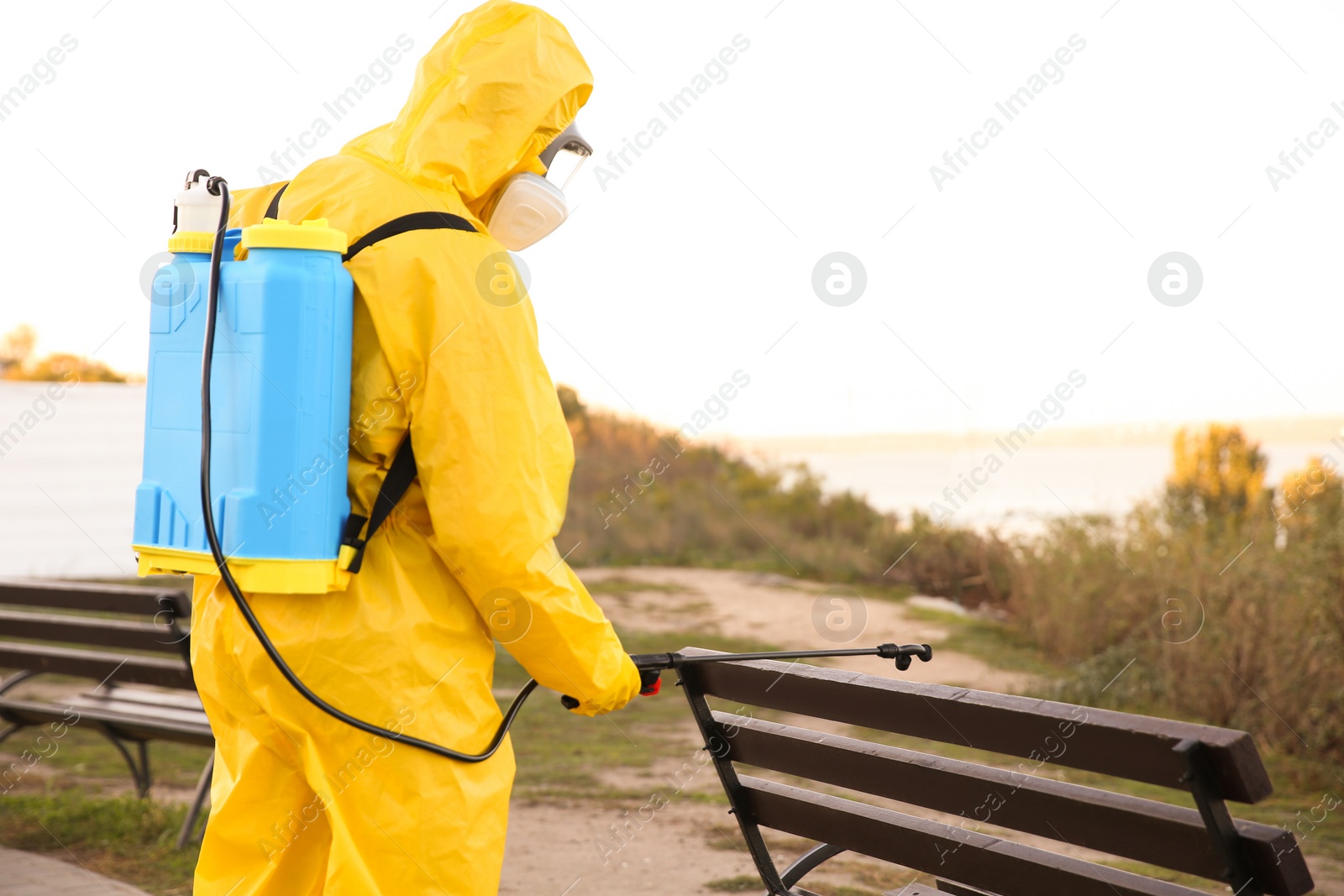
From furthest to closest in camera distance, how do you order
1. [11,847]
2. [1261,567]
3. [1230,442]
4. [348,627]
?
[1230,442] < [1261,567] < [11,847] < [348,627]

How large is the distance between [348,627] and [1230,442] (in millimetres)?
10220

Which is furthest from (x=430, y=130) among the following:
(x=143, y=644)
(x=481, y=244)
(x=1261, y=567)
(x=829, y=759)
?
(x=1261, y=567)

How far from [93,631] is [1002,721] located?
377 centimetres

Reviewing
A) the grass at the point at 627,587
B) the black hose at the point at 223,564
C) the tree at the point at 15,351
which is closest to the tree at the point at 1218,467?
the grass at the point at 627,587

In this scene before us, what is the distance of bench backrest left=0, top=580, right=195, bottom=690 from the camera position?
4.21m

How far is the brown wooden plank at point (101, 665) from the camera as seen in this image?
4.21 meters

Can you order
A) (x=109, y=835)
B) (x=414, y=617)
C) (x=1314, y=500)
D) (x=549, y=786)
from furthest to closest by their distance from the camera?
(x=1314, y=500)
(x=549, y=786)
(x=109, y=835)
(x=414, y=617)

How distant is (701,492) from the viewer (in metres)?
13.9

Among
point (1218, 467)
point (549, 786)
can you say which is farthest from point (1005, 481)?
point (549, 786)

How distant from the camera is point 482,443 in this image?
2098mm

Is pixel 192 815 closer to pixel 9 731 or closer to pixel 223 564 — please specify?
pixel 9 731

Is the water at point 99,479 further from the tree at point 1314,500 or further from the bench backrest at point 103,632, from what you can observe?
the bench backrest at point 103,632

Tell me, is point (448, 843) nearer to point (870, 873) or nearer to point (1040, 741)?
point (1040, 741)

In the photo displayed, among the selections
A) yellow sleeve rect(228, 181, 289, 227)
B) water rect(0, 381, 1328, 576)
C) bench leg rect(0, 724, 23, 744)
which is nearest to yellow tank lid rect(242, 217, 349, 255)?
yellow sleeve rect(228, 181, 289, 227)
